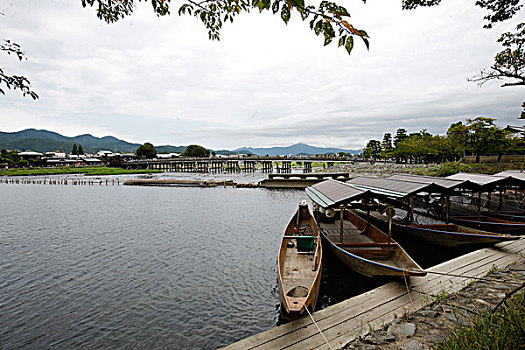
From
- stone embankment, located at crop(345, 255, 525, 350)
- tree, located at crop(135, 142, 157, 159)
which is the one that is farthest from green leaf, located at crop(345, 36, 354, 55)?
tree, located at crop(135, 142, 157, 159)

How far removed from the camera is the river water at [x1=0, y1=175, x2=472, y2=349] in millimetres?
8391

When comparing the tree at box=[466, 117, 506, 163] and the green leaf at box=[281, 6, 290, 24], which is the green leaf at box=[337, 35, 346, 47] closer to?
the green leaf at box=[281, 6, 290, 24]

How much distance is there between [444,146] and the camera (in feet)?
192

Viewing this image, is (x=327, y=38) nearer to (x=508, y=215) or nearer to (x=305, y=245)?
(x=305, y=245)

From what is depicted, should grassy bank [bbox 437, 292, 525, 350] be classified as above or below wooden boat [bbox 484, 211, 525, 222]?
above

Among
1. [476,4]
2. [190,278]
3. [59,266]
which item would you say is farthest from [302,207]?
[59,266]

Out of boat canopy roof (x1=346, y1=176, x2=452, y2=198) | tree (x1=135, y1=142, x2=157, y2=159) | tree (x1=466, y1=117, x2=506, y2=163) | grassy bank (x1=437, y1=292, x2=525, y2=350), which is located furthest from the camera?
tree (x1=135, y1=142, x2=157, y2=159)

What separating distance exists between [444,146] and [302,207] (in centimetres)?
5612

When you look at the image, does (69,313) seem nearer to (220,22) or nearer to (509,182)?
(220,22)

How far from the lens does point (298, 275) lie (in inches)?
362

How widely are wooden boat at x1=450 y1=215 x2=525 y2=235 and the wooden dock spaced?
611cm

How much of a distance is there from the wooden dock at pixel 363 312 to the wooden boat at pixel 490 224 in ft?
20.0

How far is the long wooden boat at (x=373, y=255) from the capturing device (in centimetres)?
862

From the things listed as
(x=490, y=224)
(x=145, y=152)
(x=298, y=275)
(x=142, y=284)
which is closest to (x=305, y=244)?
(x=298, y=275)
